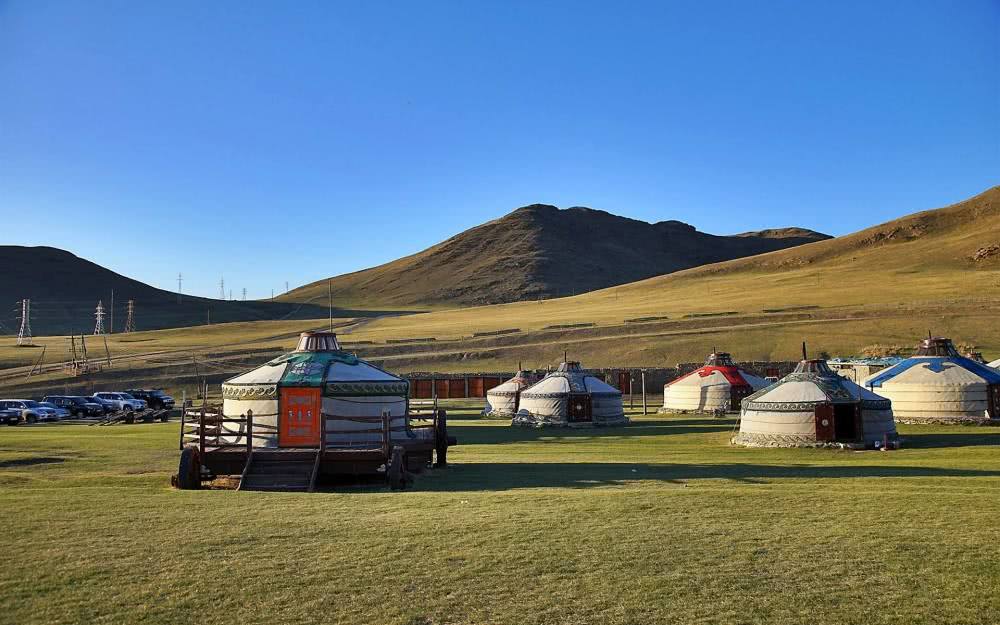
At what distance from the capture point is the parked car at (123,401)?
41.5 m

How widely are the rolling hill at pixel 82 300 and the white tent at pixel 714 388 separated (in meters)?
105

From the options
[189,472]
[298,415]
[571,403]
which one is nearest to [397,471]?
[189,472]

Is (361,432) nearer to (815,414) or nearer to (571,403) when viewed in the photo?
(815,414)

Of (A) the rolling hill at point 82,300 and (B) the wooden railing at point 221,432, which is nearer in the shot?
(B) the wooden railing at point 221,432

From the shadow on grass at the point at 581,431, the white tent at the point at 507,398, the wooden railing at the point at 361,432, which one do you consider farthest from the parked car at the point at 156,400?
the wooden railing at the point at 361,432

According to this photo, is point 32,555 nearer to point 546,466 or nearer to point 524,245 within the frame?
point 546,466

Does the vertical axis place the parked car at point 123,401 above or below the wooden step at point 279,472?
above

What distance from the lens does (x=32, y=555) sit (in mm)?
8422

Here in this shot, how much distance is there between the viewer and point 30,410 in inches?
1479

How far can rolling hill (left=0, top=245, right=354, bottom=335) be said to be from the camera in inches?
5143

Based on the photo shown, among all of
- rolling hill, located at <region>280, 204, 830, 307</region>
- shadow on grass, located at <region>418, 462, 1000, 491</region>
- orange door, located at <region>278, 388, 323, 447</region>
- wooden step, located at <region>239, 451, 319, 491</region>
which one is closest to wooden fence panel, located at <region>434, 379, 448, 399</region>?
orange door, located at <region>278, 388, 323, 447</region>

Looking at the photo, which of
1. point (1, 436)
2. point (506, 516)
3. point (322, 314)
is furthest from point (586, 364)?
point (322, 314)

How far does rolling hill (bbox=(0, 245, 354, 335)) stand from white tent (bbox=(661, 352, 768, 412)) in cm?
10504

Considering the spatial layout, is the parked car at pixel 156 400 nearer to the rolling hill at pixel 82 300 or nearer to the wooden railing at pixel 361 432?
the wooden railing at pixel 361 432
